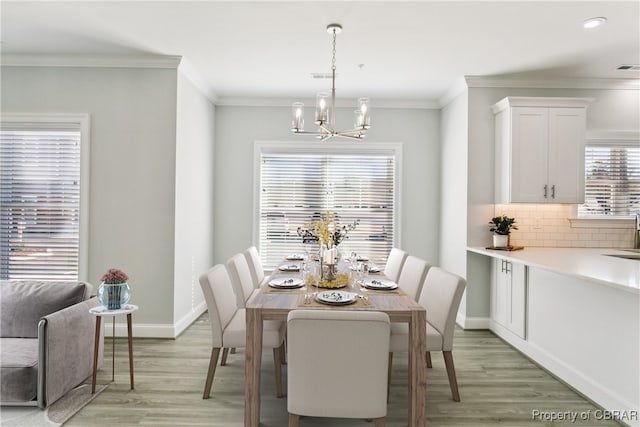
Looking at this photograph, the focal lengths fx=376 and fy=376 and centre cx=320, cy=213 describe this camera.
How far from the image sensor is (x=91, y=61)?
3.87 m

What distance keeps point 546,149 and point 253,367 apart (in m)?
3.70

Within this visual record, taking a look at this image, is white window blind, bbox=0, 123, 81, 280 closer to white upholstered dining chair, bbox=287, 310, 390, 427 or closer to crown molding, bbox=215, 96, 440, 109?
crown molding, bbox=215, 96, 440, 109

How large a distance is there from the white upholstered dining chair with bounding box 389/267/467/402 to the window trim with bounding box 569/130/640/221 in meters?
2.55

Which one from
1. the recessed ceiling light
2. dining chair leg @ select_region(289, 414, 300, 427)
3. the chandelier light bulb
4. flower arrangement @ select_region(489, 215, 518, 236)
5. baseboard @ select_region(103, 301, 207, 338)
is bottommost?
baseboard @ select_region(103, 301, 207, 338)

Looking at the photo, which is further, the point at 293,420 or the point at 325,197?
the point at 325,197

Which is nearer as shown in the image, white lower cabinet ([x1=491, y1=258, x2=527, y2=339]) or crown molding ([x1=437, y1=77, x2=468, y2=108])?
white lower cabinet ([x1=491, y1=258, x2=527, y2=339])

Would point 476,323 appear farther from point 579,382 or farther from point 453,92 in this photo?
point 453,92

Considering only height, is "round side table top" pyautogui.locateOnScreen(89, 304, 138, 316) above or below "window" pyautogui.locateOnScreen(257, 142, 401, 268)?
below

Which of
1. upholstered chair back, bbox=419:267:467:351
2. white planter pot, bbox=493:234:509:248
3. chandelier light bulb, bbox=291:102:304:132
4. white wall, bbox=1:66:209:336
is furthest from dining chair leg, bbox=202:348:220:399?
white planter pot, bbox=493:234:509:248

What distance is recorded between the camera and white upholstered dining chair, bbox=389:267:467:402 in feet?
8.33

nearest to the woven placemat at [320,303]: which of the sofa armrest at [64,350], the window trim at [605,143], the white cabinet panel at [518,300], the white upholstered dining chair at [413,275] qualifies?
the white upholstered dining chair at [413,275]

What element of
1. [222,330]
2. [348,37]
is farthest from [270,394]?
[348,37]

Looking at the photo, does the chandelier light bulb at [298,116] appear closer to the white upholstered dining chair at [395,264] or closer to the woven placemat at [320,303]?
the woven placemat at [320,303]

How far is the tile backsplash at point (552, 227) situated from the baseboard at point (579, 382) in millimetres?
1159
